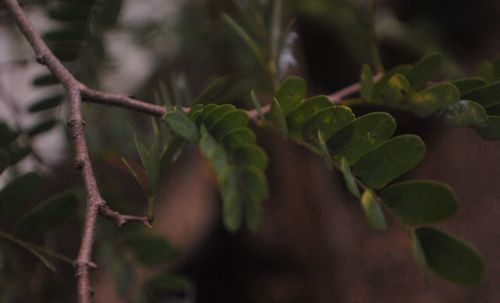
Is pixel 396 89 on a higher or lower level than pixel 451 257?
higher

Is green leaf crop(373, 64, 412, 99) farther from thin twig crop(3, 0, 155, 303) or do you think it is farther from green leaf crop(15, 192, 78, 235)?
green leaf crop(15, 192, 78, 235)

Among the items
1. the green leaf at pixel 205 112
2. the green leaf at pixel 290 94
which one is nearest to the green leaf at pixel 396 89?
the green leaf at pixel 290 94

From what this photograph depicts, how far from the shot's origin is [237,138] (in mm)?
566

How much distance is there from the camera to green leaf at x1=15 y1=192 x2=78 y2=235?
70 cm

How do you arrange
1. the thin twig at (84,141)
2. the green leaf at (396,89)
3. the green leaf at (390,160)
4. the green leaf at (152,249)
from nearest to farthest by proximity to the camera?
the thin twig at (84,141)
the green leaf at (390,160)
the green leaf at (396,89)
the green leaf at (152,249)

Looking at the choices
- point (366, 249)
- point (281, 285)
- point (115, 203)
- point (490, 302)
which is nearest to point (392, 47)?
point (366, 249)

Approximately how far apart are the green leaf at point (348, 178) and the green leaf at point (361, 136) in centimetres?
2

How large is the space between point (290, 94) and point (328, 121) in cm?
6

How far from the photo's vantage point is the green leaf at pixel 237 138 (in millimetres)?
557

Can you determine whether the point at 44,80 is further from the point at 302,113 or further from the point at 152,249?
the point at 302,113

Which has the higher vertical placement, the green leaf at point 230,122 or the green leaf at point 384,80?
the green leaf at point 384,80

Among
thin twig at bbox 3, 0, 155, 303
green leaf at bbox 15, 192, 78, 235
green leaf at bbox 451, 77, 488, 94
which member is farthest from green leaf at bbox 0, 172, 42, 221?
green leaf at bbox 451, 77, 488, 94

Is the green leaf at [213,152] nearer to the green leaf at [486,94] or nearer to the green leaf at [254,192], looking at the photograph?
the green leaf at [254,192]

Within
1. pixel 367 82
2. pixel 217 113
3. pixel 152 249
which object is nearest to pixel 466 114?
pixel 367 82
